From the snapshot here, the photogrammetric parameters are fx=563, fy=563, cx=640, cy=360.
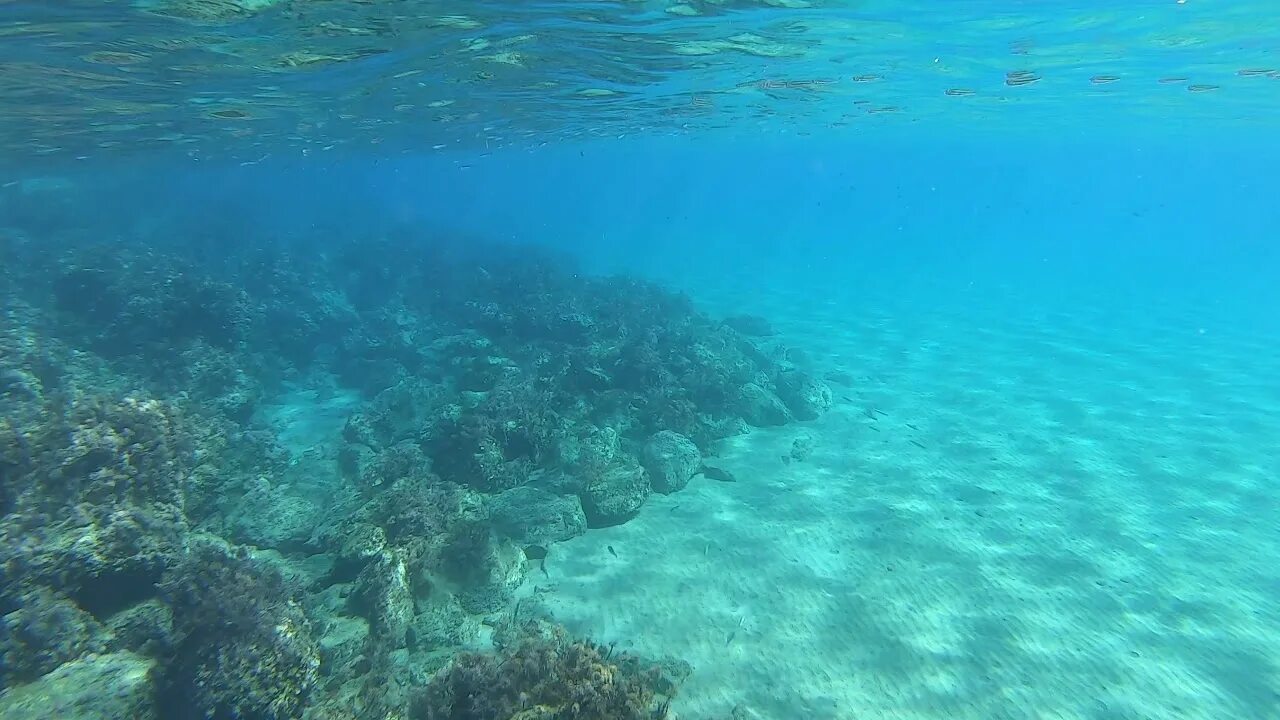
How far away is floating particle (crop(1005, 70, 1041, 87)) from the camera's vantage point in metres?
21.8

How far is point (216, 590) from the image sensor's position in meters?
5.82

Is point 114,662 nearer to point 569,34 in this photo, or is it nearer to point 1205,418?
point 569,34

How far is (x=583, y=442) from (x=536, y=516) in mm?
2395

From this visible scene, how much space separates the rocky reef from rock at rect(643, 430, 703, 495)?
46mm

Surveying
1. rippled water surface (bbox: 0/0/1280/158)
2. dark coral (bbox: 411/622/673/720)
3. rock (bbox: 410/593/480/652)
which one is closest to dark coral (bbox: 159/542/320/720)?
dark coral (bbox: 411/622/673/720)

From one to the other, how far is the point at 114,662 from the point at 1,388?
10.2 metres

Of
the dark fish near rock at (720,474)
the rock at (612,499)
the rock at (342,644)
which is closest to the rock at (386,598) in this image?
the rock at (342,644)

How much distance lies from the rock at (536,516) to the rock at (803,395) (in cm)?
826

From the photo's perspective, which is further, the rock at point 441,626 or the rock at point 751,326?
the rock at point 751,326

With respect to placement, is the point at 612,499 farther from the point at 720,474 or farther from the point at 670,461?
the point at 720,474

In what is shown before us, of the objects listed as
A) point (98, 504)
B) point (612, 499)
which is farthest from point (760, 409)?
point (98, 504)

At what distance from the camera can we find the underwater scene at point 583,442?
20.8 ft

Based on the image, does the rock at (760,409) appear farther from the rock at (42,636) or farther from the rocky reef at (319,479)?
the rock at (42,636)

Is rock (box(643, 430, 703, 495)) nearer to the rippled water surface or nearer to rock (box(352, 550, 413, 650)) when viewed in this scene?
rock (box(352, 550, 413, 650))
